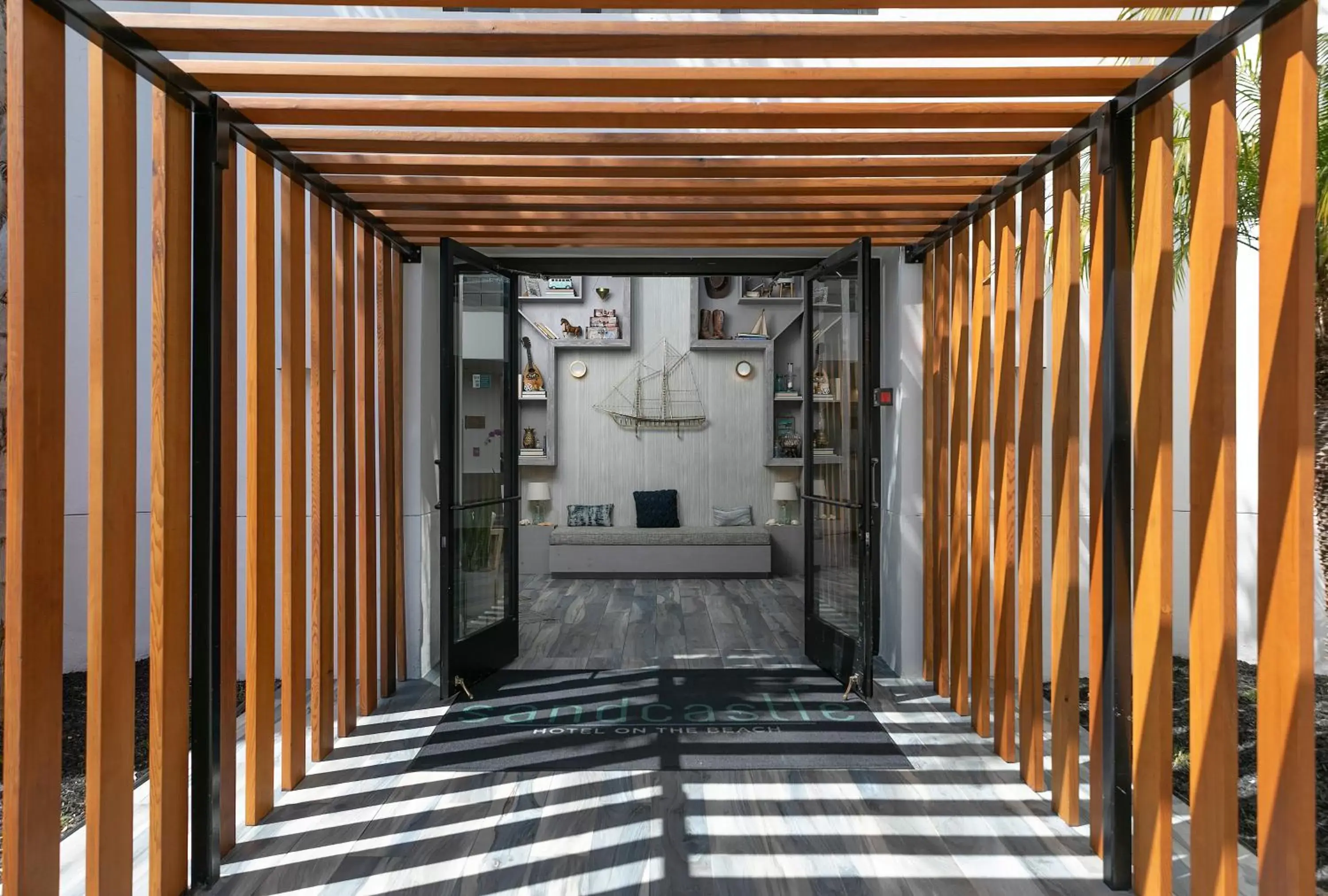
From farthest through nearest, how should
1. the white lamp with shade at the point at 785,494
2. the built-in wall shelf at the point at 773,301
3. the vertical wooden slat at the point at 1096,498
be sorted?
the built-in wall shelf at the point at 773,301 < the white lamp with shade at the point at 785,494 < the vertical wooden slat at the point at 1096,498

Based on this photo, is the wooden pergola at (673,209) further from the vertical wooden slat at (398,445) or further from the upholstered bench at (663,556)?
the upholstered bench at (663,556)

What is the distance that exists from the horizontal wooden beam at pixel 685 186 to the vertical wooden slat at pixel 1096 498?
2.50 feet

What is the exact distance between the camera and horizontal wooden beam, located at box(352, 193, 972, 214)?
3668mm

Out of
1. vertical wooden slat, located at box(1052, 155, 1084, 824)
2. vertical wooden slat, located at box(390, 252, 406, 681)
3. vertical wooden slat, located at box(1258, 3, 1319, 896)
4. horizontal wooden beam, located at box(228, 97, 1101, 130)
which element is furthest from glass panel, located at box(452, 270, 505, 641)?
vertical wooden slat, located at box(1258, 3, 1319, 896)

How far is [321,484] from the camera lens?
345cm

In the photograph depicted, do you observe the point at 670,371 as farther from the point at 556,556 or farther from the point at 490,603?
the point at 490,603

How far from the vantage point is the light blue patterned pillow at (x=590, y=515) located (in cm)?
890

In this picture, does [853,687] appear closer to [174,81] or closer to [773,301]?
[174,81]

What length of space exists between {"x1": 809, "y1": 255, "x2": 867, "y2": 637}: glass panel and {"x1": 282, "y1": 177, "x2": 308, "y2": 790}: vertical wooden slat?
2565 millimetres

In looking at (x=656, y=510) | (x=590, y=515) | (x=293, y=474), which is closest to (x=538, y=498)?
(x=590, y=515)

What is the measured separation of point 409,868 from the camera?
254cm

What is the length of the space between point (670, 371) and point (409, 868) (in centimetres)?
687

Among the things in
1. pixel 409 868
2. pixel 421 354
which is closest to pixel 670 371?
pixel 421 354

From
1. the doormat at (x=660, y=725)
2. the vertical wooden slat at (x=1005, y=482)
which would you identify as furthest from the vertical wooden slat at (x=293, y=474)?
the vertical wooden slat at (x=1005, y=482)
